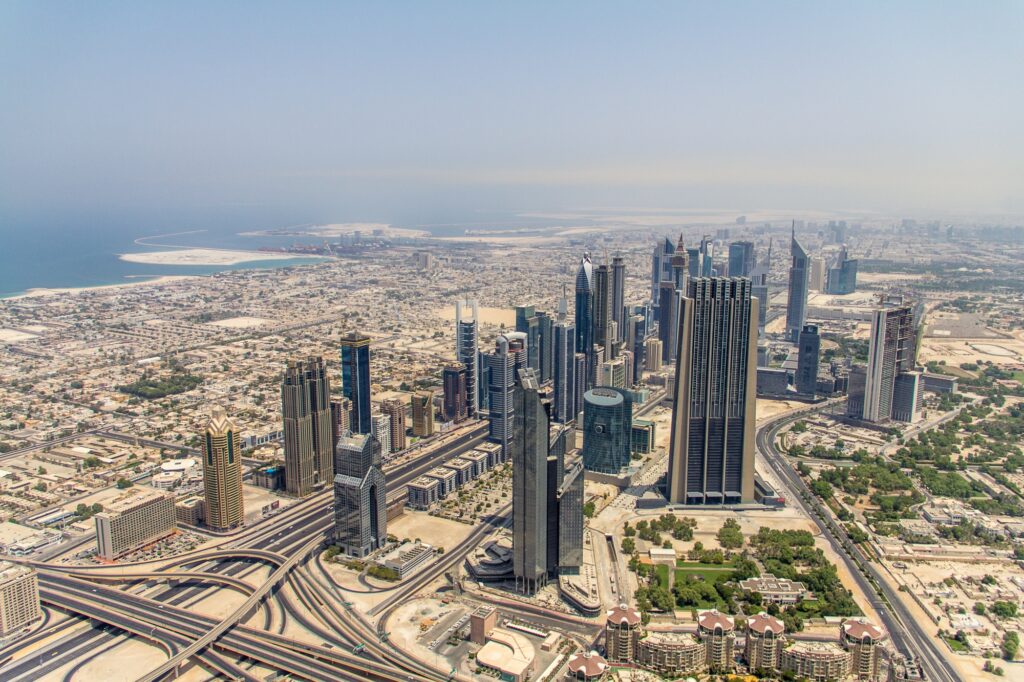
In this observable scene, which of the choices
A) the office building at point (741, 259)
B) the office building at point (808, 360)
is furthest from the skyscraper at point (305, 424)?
the office building at point (741, 259)

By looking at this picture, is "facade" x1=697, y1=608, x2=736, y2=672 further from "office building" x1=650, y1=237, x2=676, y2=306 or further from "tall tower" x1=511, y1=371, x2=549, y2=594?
"office building" x1=650, y1=237, x2=676, y2=306

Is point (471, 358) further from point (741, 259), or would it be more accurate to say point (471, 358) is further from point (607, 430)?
point (741, 259)

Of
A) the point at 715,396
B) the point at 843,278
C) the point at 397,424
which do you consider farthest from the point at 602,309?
the point at 843,278

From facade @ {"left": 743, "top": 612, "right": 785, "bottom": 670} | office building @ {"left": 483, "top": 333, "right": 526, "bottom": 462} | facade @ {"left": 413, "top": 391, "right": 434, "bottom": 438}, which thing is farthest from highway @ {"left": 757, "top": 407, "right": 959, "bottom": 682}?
facade @ {"left": 413, "top": 391, "right": 434, "bottom": 438}

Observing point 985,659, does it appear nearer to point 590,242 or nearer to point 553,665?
point 553,665

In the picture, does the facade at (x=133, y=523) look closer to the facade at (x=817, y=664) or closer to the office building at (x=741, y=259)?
the facade at (x=817, y=664)

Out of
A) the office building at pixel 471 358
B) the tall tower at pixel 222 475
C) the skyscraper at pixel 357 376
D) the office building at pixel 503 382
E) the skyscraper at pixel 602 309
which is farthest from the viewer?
the skyscraper at pixel 602 309
